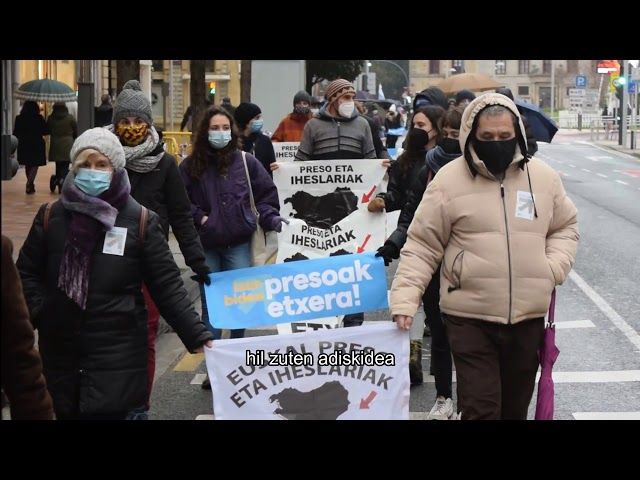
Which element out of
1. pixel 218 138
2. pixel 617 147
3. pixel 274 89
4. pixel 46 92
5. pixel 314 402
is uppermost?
pixel 274 89

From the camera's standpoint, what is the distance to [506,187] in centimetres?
496

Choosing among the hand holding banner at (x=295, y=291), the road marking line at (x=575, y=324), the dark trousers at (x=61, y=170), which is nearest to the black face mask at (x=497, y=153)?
the hand holding banner at (x=295, y=291)

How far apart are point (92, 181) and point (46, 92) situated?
62.5 ft

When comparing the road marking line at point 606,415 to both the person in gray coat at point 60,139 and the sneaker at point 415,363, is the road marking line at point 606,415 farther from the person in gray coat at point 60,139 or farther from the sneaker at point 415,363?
the person in gray coat at point 60,139

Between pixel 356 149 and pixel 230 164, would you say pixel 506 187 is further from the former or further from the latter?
→ pixel 356 149

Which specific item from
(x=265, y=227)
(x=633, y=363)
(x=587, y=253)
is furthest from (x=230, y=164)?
(x=587, y=253)

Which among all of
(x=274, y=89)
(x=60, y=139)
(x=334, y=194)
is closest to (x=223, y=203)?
(x=334, y=194)

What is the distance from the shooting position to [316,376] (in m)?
5.34

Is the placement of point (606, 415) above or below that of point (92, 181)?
below

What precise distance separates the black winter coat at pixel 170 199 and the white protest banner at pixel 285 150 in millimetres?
6131

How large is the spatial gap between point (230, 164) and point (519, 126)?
2966mm

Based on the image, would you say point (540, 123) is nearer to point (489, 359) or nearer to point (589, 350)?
point (589, 350)

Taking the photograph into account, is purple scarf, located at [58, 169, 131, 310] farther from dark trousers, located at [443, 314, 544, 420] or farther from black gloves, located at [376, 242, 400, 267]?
black gloves, located at [376, 242, 400, 267]

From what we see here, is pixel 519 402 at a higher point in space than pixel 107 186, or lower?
lower
